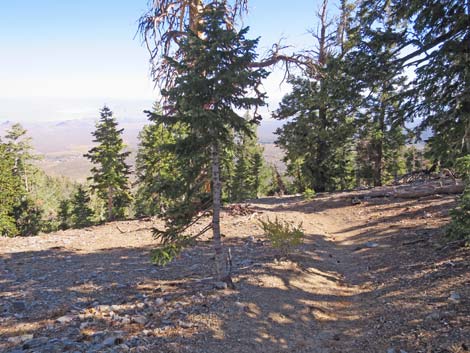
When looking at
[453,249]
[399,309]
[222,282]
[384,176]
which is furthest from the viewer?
[384,176]

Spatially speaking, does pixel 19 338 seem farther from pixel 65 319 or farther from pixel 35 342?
pixel 65 319

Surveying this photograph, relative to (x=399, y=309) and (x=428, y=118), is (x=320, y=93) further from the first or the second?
(x=399, y=309)

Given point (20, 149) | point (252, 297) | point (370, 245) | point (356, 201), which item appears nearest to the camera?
point (252, 297)

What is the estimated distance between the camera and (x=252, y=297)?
7.34 metres

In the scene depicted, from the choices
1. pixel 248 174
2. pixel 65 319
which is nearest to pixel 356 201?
pixel 65 319

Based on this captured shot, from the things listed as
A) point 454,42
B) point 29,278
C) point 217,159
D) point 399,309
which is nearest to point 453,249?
point 399,309

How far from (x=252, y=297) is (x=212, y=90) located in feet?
14.6

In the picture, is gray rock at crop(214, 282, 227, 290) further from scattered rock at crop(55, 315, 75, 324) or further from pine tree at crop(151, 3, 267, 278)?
scattered rock at crop(55, 315, 75, 324)

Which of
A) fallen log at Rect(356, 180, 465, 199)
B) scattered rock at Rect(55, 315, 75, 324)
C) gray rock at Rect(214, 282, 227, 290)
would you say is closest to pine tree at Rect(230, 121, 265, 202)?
fallen log at Rect(356, 180, 465, 199)

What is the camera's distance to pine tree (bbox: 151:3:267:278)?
255 inches

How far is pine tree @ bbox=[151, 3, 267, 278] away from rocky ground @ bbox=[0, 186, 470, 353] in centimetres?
162

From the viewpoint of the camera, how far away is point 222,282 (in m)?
7.70

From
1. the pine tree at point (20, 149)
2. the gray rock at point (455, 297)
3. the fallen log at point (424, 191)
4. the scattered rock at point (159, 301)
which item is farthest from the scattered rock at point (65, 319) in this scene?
the pine tree at point (20, 149)

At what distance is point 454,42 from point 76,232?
53.9 ft
